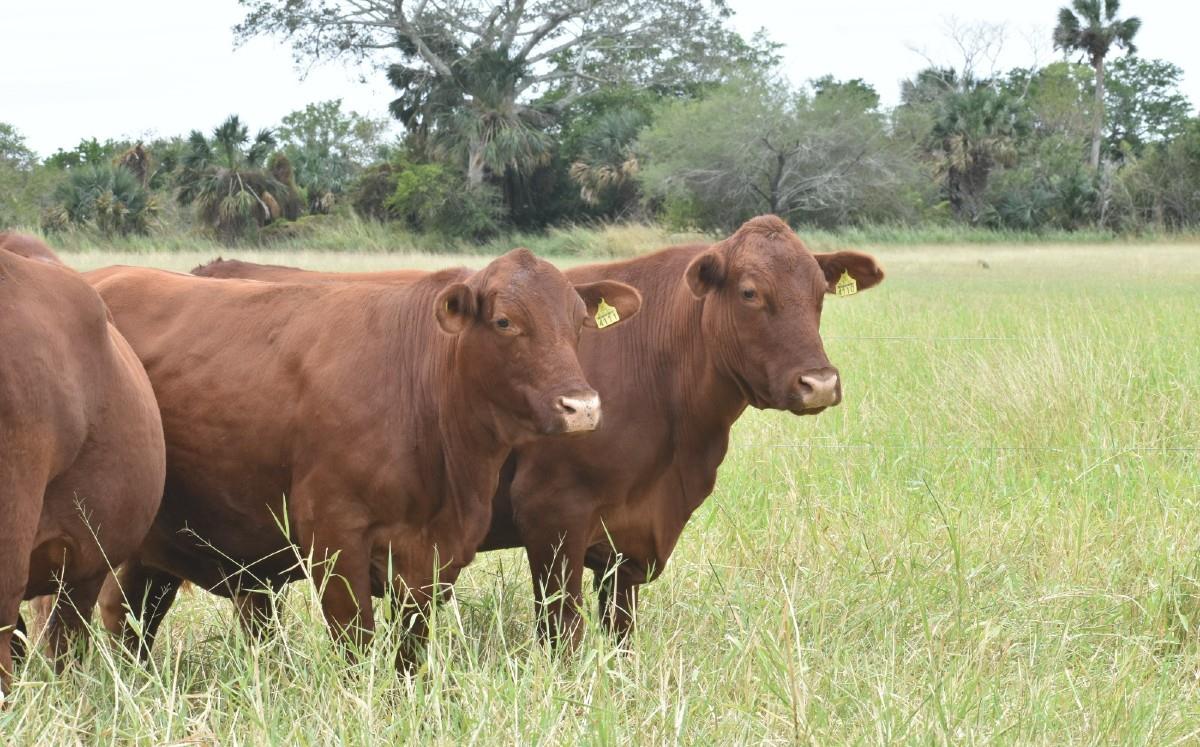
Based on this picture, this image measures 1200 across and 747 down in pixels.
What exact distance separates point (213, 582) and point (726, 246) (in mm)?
2104

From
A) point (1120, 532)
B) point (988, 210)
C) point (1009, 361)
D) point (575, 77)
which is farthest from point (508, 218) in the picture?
point (1120, 532)

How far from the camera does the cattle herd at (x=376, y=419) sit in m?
3.40

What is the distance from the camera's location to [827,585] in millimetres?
4996

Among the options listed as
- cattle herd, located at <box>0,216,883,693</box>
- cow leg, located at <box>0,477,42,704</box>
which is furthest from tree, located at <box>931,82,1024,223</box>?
cow leg, located at <box>0,477,42,704</box>

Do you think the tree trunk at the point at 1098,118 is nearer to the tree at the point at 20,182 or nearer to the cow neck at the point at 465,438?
the tree at the point at 20,182

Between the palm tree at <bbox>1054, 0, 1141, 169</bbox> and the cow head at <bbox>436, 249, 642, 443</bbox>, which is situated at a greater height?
the palm tree at <bbox>1054, 0, 1141, 169</bbox>

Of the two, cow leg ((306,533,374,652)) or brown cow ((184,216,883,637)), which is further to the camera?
brown cow ((184,216,883,637))

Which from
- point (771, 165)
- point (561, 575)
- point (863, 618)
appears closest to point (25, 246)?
point (561, 575)

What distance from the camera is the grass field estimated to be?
330 centimetres

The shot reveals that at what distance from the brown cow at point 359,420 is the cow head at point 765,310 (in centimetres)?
57

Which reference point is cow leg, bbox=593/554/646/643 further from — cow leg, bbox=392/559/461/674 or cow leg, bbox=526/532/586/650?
cow leg, bbox=392/559/461/674

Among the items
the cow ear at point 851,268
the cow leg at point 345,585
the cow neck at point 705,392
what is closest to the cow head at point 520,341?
the cow leg at point 345,585

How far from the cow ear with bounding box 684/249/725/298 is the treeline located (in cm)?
3135

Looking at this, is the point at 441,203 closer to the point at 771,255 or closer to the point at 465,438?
the point at 771,255
